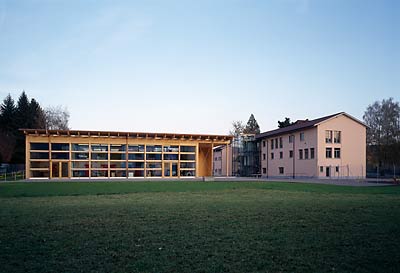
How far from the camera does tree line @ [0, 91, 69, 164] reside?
66.2m

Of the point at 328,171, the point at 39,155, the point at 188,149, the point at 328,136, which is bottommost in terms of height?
the point at 328,171

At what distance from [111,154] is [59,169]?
21.5ft

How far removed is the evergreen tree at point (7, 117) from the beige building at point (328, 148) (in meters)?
51.3

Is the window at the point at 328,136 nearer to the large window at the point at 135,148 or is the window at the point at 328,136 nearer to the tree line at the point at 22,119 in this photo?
the large window at the point at 135,148

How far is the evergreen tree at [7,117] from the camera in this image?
70.4 metres

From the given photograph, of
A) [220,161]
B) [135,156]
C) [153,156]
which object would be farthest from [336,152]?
[220,161]

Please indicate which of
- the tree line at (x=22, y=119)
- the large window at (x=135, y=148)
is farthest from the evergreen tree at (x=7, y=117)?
the large window at (x=135, y=148)

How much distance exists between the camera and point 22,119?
69875 mm

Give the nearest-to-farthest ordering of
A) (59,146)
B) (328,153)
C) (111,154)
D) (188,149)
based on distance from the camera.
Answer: (59,146) → (111,154) → (328,153) → (188,149)

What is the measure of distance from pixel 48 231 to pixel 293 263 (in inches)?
216

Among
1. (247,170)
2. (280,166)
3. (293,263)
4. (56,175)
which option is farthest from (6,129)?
(293,263)

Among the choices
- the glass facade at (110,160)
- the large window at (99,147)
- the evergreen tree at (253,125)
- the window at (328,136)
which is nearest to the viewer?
the glass facade at (110,160)

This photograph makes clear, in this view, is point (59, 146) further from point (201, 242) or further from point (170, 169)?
point (201, 242)

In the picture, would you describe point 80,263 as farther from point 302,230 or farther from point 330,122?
point 330,122
